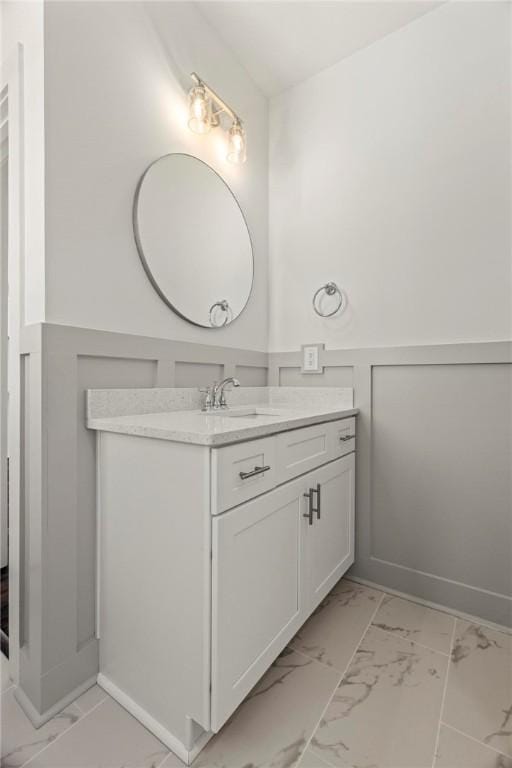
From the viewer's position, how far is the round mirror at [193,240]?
139 centimetres

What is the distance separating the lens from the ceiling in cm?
158

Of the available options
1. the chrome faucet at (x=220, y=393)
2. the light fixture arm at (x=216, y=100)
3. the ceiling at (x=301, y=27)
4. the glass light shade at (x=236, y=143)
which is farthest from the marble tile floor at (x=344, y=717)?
the ceiling at (x=301, y=27)

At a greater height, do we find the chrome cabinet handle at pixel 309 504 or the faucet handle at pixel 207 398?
the faucet handle at pixel 207 398

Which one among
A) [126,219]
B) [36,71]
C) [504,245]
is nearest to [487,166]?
[504,245]

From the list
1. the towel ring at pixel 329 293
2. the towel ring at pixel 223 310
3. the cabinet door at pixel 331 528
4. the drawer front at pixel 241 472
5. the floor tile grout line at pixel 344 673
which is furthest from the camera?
the towel ring at pixel 329 293

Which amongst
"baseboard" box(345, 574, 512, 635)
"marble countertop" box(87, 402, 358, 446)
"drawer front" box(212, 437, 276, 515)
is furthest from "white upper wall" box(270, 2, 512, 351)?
"baseboard" box(345, 574, 512, 635)

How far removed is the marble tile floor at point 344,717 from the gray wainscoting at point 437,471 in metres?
0.21

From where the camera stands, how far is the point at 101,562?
118 cm

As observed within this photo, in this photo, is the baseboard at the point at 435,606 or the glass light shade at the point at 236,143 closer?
the baseboard at the point at 435,606

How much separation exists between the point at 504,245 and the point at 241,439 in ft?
4.25

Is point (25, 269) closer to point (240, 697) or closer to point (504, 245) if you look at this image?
point (240, 697)

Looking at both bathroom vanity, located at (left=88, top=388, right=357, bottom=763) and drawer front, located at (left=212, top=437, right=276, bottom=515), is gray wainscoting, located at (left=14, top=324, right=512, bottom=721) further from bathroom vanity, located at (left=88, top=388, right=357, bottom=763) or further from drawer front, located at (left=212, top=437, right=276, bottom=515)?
drawer front, located at (left=212, top=437, right=276, bottom=515)

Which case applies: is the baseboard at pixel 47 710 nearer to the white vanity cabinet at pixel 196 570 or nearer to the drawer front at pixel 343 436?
the white vanity cabinet at pixel 196 570

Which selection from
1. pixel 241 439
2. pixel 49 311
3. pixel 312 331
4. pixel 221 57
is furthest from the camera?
pixel 312 331
